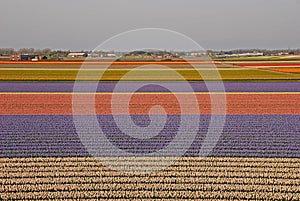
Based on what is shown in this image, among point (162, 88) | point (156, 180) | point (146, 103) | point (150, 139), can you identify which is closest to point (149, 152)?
point (150, 139)

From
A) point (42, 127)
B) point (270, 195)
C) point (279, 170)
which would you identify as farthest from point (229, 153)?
point (42, 127)

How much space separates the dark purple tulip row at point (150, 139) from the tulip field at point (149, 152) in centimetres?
3

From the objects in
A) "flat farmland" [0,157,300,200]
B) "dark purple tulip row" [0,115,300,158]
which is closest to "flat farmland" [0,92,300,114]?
"dark purple tulip row" [0,115,300,158]

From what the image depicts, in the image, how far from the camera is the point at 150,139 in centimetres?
1293

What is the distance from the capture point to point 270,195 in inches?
331

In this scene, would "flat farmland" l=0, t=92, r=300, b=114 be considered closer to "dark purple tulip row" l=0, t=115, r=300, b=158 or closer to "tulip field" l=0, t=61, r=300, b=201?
"tulip field" l=0, t=61, r=300, b=201

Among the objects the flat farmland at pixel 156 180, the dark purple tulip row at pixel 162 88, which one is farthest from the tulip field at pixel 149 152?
the dark purple tulip row at pixel 162 88

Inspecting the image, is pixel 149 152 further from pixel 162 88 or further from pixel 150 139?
pixel 162 88

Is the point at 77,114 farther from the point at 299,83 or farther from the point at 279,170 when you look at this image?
the point at 299,83

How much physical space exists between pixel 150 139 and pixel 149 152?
150 centimetres

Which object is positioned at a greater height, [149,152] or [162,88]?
[162,88]

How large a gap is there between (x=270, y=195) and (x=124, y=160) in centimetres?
401

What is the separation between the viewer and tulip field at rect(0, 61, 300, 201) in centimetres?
866

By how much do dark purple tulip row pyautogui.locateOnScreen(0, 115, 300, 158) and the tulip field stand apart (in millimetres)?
31
